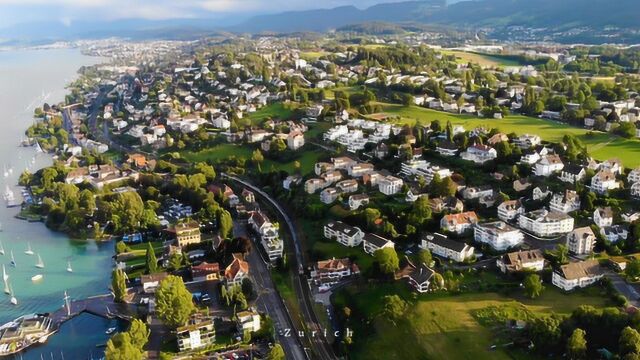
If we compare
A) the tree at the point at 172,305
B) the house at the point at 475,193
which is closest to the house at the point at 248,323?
the tree at the point at 172,305

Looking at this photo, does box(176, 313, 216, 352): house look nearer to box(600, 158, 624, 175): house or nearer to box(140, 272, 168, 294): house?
box(140, 272, 168, 294): house

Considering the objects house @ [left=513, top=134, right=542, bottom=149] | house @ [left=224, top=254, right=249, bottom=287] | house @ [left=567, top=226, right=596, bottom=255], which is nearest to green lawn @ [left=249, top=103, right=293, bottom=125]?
house @ [left=513, top=134, right=542, bottom=149]

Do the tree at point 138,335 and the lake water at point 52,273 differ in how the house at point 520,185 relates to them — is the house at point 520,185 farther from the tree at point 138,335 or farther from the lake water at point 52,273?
the lake water at point 52,273

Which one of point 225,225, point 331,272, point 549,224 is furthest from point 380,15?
point 331,272

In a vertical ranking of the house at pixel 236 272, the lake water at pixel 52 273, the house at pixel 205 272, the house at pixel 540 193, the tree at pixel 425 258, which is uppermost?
the house at pixel 540 193

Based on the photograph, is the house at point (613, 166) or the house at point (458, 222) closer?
the house at point (458, 222)

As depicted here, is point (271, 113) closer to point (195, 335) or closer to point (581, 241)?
point (581, 241)
